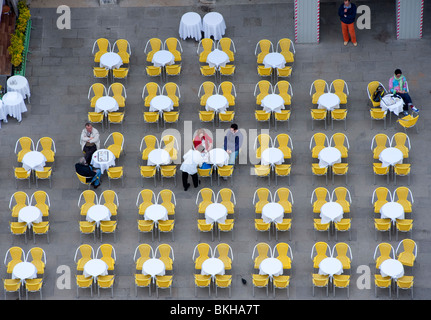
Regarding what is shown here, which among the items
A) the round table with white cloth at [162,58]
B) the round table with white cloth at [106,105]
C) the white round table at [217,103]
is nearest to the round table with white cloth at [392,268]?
the white round table at [217,103]

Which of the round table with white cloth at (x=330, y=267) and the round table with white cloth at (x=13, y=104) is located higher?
the round table with white cloth at (x=13, y=104)

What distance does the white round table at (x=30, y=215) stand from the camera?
32.9 metres

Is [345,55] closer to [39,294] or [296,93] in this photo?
[296,93]

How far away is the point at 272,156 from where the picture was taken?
111ft

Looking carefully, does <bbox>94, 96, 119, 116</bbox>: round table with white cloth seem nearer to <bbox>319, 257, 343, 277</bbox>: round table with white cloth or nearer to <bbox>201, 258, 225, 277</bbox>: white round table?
<bbox>201, 258, 225, 277</bbox>: white round table

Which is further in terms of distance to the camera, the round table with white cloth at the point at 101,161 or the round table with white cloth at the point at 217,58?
the round table with white cloth at the point at 217,58

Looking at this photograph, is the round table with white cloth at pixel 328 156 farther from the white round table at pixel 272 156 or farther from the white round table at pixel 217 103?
the white round table at pixel 217 103

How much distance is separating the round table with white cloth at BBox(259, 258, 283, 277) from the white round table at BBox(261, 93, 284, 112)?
4.86 meters

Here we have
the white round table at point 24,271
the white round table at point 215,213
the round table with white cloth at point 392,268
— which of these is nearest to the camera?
the round table with white cloth at point 392,268

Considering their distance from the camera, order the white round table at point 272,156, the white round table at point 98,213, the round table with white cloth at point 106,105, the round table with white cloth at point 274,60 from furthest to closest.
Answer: the round table with white cloth at point 274,60
the round table with white cloth at point 106,105
the white round table at point 272,156
the white round table at point 98,213

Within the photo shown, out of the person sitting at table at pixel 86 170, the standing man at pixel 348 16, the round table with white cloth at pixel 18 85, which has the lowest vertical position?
the person sitting at table at pixel 86 170

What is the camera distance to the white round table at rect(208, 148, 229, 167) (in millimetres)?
33719

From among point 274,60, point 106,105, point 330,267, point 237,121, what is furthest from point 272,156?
point 106,105

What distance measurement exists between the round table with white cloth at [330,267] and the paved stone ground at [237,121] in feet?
2.19
